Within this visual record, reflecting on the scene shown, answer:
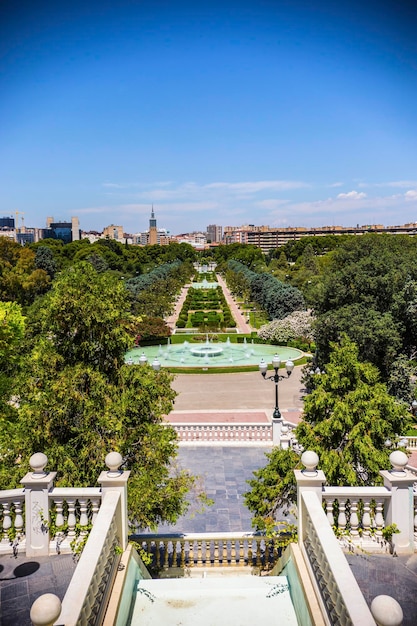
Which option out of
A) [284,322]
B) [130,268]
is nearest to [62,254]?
[130,268]

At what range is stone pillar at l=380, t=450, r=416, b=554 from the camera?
686cm

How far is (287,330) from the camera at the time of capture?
40.6 meters

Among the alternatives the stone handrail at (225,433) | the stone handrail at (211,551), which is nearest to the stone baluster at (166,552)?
the stone handrail at (211,551)

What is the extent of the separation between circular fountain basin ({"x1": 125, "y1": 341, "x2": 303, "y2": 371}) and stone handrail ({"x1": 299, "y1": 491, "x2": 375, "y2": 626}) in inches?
995

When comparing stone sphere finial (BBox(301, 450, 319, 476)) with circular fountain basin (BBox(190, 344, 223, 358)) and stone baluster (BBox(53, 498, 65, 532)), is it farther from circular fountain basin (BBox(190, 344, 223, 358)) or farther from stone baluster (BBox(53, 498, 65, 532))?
circular fountain basin (BBox(190, 344, 223, 358))

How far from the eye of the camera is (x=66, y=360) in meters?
9.57

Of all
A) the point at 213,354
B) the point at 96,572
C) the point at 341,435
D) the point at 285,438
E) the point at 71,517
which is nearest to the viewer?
the point at 96,572

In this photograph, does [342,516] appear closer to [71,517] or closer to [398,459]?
[398,459]

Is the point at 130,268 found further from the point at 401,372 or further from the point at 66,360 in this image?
the point at 66,360

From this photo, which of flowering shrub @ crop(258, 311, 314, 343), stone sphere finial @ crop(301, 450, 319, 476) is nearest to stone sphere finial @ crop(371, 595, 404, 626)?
stone sphere finial @ crop(301, 450, 319, 476)

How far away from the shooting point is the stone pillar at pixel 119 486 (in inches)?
263

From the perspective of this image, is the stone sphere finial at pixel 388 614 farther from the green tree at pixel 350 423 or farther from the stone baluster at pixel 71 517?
the green tree at pixel 350 423

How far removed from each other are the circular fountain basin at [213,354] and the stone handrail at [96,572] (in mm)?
25331

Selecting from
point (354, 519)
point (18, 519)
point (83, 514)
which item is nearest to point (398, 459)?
point (354, 519)
